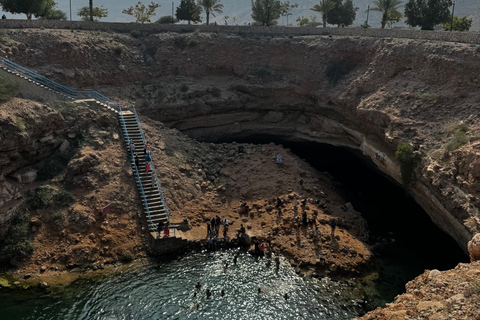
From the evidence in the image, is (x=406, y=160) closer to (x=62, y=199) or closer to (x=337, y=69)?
(x=337, y=69)

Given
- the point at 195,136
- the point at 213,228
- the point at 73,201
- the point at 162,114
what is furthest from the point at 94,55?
the point at 213,228

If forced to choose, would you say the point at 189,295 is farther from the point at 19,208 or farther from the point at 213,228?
the point at 19,208

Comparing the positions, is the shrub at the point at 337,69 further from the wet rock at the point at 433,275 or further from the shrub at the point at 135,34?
the wet rock at the point at 433,275

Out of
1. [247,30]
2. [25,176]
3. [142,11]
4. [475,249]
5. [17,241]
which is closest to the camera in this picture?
[475,249]

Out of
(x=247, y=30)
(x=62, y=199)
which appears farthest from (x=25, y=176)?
(x=247, y=30)

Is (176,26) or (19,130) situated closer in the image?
(19,130)

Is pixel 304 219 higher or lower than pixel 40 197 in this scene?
lower

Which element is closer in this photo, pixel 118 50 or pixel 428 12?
pixel 118 50
